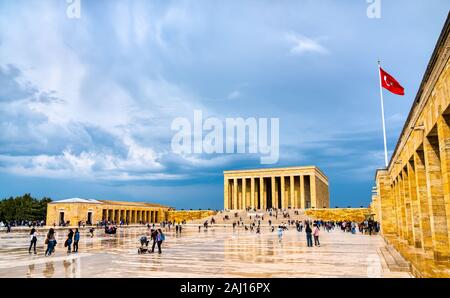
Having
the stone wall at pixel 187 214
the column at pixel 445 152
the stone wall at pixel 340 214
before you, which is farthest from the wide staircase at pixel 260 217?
the column at pixel 445 152

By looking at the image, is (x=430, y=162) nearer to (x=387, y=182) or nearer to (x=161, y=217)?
(x=387, y=182)

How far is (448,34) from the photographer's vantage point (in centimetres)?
851

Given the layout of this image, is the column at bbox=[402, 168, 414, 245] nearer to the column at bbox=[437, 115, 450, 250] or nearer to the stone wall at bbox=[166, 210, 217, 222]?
the column at bbox=[437, 115, 450, 250]

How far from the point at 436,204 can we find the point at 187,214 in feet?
227

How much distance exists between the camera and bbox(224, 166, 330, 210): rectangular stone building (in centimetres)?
7225

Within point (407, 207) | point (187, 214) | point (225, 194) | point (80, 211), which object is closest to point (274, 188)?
point (225, 194)

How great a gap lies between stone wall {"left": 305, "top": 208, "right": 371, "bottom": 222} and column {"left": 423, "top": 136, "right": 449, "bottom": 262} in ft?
169

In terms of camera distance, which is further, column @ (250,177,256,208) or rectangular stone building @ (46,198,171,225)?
column @ (250,177,256,208)

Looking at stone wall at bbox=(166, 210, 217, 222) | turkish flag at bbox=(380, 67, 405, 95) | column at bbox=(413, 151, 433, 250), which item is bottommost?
stone wall at bbox=(166, 210, 217, 222)

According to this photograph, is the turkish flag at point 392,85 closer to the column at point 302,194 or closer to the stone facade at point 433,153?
the stone facade at point 433,153

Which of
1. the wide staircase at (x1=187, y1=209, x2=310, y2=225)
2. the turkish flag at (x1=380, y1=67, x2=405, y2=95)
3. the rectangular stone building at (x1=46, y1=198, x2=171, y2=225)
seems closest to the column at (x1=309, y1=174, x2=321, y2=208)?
the wide staircase at (x1=187, y1=209, x2=310, y2=225)

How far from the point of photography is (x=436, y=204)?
12070mm
